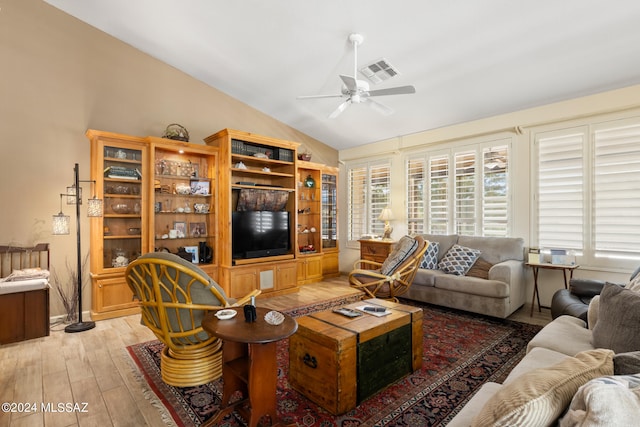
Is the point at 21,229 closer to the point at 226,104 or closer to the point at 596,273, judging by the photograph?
the point at 226,104

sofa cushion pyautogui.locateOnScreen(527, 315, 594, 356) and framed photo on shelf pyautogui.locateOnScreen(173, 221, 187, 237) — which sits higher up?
framed photo on shelf pyautogui.locateOnScreen(173, 221, 187, 237)

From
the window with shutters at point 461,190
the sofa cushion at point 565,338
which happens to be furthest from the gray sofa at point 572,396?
the window with shutters at point 461,190

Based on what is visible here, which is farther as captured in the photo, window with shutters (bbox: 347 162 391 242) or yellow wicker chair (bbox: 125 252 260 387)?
window with shutters (bbox: 347 162 391 242)

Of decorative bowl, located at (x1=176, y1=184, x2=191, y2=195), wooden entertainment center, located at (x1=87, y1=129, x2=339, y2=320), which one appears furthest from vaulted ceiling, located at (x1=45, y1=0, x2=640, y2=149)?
decorative bowl, located at (x1=176, y1=184, x2=191, y2=195)

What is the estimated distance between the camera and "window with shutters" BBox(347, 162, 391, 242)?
250 inches

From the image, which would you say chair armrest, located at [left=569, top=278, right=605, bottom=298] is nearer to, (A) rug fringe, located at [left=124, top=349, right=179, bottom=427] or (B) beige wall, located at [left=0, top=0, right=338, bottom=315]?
(A) rug fringe, located at [left=124, top=349, right=179, bottom=427]

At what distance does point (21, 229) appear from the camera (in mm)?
3838

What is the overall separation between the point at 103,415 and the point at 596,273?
531 cm

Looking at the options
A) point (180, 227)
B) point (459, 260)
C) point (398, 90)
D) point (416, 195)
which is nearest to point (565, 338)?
point (459, 260)

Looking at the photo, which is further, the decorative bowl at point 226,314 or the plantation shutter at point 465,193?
the plantation shutter at point 465,193

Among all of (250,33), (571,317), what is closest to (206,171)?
(250,33)

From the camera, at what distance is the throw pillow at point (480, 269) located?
4.34m

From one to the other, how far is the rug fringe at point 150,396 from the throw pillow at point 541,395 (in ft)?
6.52

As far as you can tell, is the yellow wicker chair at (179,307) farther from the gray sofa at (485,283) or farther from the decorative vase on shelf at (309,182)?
the decorative vase on shelf at (309,182)
